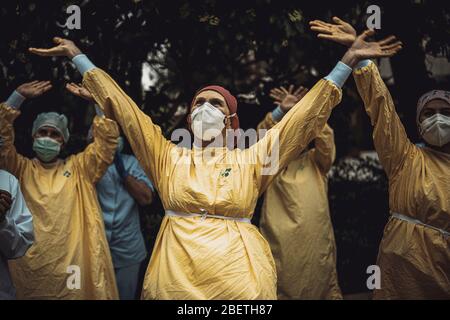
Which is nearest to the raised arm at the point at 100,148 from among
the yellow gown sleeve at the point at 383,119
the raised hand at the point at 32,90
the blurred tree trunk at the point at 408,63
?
the raised hand at the point at 32,90

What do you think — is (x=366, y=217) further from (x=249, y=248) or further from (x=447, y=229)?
(x=249, y=248)

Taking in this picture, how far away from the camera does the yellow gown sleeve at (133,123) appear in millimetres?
4281

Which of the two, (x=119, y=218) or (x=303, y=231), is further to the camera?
(x=119, y=218)

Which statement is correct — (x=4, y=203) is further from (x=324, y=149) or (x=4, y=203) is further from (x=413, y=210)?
(x=324, y=149)

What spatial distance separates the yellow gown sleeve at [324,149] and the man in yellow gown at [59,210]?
1761 millimetres

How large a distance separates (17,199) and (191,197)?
3.57 feet

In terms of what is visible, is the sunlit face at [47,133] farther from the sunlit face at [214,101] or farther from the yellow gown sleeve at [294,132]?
the yellow gown sleeve at [294,132]

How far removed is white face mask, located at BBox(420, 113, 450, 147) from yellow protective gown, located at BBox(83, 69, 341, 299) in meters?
1.04

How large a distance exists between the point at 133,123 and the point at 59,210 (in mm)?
1596

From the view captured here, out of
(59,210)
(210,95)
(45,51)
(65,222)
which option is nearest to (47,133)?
(59,210)

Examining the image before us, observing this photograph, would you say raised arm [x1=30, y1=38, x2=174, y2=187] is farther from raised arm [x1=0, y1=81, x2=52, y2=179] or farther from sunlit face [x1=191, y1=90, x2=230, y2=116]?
raised arm [x1=0, y1=81, x2=52, y2=179]

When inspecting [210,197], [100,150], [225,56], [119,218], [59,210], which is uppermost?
[225,56]

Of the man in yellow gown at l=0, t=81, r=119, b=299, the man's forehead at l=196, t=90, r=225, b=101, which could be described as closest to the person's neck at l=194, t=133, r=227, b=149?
the man's forehead at l=196, t=90, r=225, b=101

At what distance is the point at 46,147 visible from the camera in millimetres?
5660
